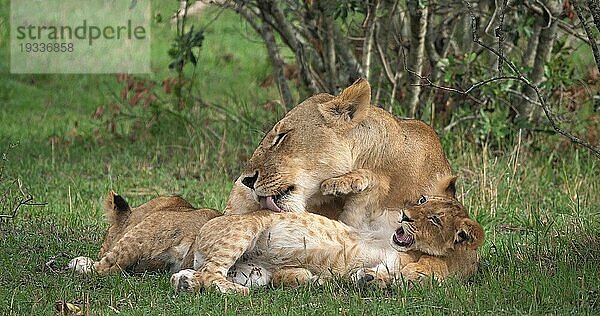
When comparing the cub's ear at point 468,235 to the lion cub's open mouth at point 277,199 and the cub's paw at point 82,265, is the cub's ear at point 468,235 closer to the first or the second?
the lion cub's open mouth at point 277,199

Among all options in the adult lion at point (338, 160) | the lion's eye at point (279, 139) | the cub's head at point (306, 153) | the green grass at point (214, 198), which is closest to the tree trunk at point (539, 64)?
the green grass at point (214, 198)

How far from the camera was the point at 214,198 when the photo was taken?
863 centimetres

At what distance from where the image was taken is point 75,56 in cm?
1459

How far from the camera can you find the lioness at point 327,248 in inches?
219

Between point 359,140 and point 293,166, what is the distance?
0.37 metres

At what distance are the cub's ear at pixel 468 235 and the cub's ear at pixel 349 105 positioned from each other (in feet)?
2.82

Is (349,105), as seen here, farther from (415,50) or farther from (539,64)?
(539,64)

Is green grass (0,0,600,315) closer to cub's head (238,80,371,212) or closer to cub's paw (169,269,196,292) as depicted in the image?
cub's paw (169,269,196,292)

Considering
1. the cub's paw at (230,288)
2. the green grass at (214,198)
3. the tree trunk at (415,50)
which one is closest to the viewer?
the green grass at (214,198)

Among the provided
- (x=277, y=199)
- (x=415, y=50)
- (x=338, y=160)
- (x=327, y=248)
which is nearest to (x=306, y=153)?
(x=338, y=160)

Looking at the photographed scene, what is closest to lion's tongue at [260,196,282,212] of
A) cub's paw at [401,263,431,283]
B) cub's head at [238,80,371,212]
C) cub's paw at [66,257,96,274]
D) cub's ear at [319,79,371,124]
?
cub's head at [238,80,371,212]

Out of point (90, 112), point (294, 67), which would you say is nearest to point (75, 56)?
point (90, 112)

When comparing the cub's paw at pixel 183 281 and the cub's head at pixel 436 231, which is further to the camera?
the cub's head at pixel 436 231

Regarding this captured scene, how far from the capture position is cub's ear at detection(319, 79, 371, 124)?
6.12 meters
